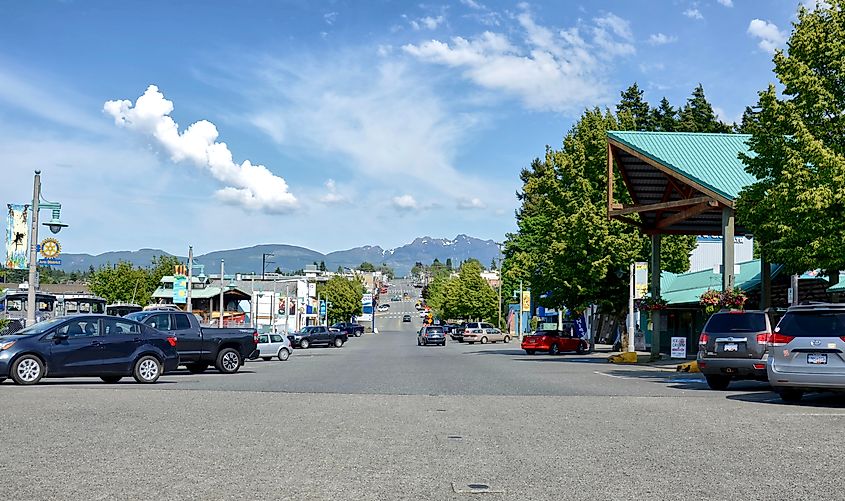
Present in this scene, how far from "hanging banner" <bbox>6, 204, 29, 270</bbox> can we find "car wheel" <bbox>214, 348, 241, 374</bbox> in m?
9.81

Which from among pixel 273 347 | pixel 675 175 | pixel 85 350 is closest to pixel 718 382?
pixel 675 175

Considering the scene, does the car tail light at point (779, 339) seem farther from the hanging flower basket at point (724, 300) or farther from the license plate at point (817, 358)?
the hanging flower basket at point (724, 300)

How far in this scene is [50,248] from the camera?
3372 centimetres

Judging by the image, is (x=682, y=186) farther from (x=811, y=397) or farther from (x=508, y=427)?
(x=508, y=427)

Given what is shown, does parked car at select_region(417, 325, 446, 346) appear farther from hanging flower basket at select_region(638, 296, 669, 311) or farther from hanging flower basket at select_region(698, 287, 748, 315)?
hanging flower basket at select_region(698, 287, 748, 315)

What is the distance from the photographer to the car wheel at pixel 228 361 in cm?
2648

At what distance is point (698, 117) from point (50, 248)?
63845mm

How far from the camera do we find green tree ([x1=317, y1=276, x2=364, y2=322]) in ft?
456

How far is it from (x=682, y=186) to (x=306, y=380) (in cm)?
1894

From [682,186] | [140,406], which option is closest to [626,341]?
[682,186]

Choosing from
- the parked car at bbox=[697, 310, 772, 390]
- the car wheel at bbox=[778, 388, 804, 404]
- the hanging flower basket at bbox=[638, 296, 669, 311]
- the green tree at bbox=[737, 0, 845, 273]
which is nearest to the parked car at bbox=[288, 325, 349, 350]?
the hanging flower basket at bbox=[638, 296, 669, 311]

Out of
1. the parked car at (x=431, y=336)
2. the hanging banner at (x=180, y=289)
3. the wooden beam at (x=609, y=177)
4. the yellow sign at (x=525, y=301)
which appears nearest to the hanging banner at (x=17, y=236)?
the wooden beam at (x=609, y=177)

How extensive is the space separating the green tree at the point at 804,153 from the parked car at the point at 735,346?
3.16m

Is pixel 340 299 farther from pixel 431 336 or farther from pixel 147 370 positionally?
pixel 147 370
